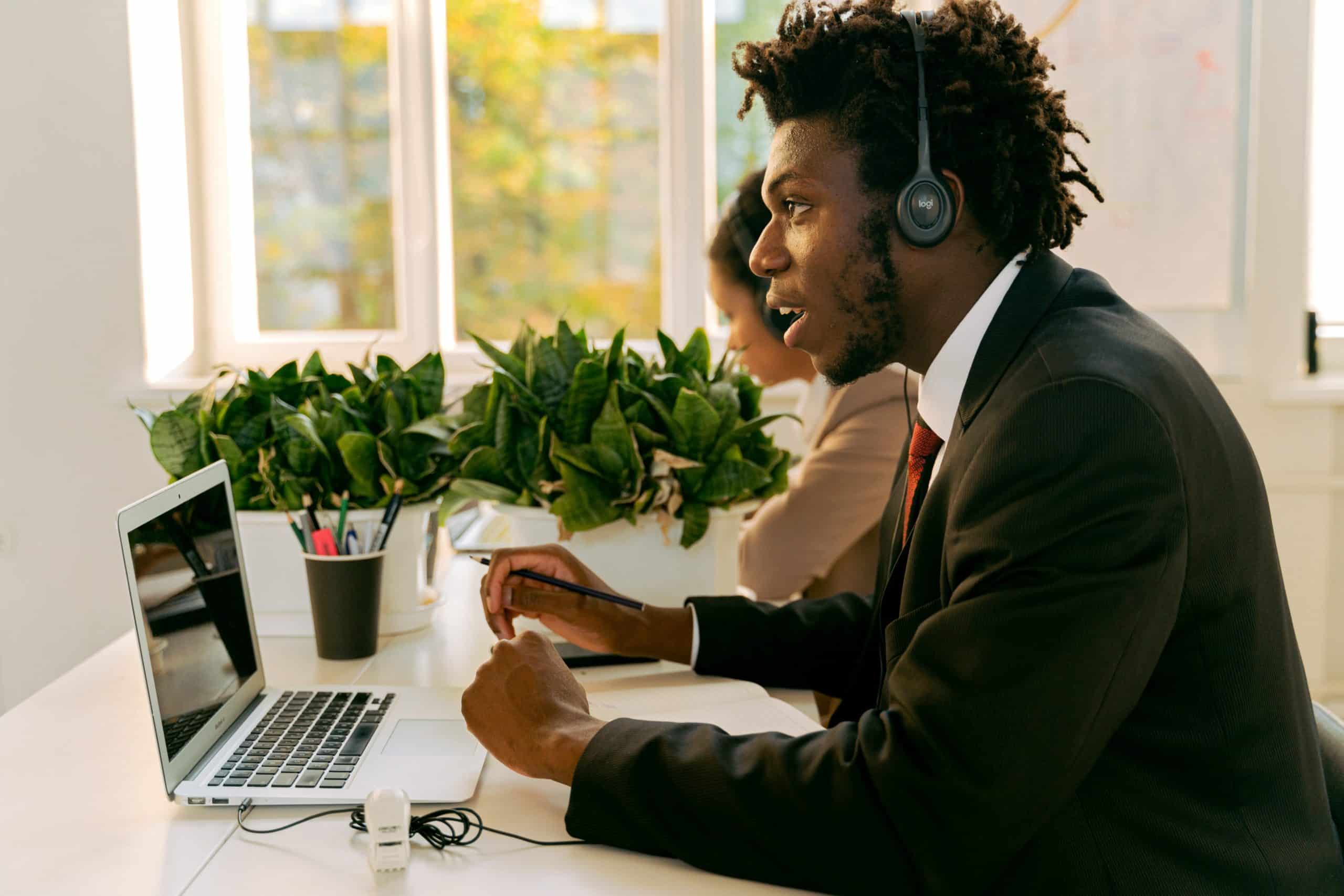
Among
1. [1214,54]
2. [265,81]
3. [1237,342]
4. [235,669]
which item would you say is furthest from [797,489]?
[265,81]

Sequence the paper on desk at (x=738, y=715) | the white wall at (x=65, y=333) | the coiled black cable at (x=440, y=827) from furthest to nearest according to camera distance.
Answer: the white wall at (x=65, y=333)
the paper on desk at (x=738, y=715)
the coiled black cable at (x=440, y=827)

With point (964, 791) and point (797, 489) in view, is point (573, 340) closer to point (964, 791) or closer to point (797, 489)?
point (797, 489)

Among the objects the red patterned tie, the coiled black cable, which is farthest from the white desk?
the red patterned tie

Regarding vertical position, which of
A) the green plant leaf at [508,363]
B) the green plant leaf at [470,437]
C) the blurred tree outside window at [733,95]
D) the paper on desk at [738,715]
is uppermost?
the blurred tree outside window at [733,95]

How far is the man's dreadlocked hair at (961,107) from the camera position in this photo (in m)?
1.00

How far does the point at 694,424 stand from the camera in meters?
1.41

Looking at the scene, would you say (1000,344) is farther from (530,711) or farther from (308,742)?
(308,742)

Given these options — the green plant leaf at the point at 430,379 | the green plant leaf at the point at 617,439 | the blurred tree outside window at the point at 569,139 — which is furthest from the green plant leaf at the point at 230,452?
the blurred tree outside window at the point at 569,139

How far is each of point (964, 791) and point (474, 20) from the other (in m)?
2.75

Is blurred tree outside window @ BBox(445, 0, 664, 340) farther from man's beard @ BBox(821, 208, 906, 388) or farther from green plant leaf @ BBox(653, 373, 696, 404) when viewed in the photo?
man's beard @ BBox(821, 208, 906, 388)

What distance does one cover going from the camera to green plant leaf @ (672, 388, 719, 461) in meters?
1.40

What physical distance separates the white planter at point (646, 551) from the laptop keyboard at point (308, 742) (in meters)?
0.32

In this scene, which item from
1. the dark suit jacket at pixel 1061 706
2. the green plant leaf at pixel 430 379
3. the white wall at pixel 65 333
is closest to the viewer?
the dark suit jacket at pixel 1061 706

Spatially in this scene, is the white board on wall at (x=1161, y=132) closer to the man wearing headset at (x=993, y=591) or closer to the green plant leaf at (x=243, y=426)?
→ the man wearing headset at (x=993, y=591)
